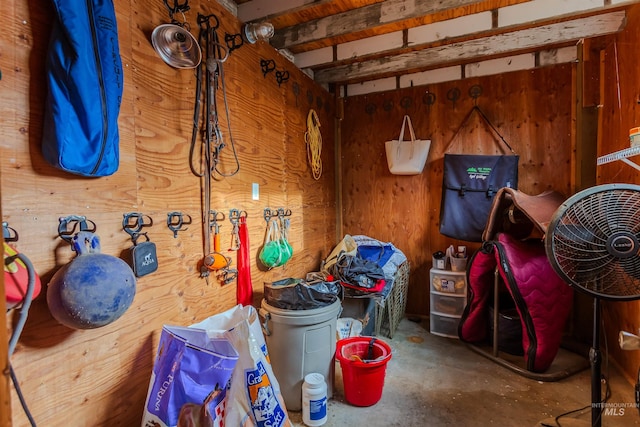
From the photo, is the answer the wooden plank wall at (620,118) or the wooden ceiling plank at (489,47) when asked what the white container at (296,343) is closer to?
the wooden plank wall at (620,118)

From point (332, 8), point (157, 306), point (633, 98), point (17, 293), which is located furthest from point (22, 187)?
point (633, 98)

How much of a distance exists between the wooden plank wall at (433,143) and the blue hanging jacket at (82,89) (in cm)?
260

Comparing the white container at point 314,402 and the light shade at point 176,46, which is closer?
the light shade at point 176,46

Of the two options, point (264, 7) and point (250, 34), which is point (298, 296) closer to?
point (250, 34)

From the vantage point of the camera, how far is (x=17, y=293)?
0.89 m

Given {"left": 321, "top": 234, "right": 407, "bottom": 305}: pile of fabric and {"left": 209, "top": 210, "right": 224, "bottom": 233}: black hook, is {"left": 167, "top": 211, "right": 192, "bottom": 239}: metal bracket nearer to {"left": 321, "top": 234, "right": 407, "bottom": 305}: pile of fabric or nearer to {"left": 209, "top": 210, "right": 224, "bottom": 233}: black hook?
{"left": 209, "top": 210, "right": 224, "bottom": 233}: black hook

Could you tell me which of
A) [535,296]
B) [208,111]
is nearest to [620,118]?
[535,296]

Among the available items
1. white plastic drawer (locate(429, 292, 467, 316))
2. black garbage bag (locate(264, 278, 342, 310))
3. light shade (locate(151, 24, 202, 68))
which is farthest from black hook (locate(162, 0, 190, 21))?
white plastic drawer (locate(429, 292, 467, 316))

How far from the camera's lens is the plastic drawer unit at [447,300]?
2736 mm

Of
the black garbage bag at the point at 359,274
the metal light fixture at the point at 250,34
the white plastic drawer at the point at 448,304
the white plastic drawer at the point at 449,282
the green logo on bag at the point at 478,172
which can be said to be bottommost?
the white plastic drawer at the point at 448,304

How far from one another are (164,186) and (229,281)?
27.9 inches

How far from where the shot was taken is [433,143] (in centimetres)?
317

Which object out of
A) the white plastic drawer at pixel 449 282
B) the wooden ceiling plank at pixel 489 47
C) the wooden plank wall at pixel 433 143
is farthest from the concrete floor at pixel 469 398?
the wooden ceiling plank at pixel 489 47

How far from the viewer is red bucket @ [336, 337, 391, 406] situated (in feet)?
5.87
